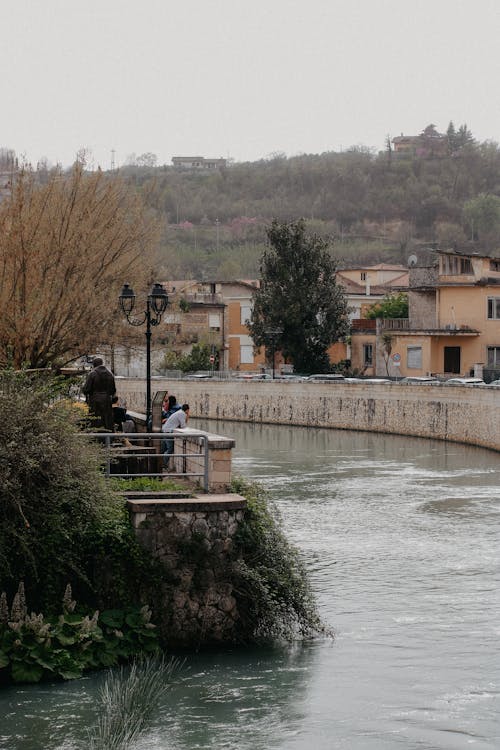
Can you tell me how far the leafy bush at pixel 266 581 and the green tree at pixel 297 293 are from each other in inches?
1954

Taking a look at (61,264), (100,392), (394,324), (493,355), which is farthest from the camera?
(394,324)

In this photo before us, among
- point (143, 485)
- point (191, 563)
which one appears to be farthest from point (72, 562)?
point (143, 485)

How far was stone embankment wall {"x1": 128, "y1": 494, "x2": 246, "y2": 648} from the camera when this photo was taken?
52.3ft

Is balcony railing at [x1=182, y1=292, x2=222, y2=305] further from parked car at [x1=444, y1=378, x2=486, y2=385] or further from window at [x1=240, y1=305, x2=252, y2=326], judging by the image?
parked car at [x1=444, y1=378, x2=486, y2=385]

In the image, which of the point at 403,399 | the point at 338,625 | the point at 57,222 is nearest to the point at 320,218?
the point at 403,399

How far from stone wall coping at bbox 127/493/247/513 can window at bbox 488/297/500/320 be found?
50.9m

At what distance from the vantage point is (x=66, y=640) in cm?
1499

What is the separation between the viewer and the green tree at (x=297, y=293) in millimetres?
66500

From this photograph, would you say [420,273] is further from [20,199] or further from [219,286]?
[20,199]

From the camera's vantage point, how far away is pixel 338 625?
18094 mm

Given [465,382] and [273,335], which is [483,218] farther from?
[465,382]

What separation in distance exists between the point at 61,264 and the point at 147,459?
8935 millimetres

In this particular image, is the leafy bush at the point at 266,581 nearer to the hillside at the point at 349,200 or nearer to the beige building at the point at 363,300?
the beige building at the point at 363,300

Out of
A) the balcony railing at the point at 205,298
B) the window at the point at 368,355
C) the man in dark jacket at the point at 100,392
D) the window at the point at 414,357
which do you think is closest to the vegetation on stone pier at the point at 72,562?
the man in dark jacket at the point at 100,392
